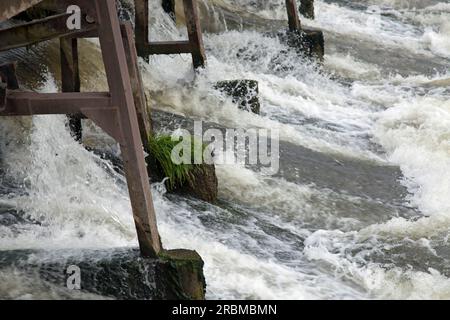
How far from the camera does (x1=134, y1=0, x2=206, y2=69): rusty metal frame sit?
819cm

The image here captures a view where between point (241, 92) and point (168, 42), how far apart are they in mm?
928

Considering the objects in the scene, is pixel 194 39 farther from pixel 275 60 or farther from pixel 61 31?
pixel 61 31

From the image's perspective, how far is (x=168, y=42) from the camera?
8.19m

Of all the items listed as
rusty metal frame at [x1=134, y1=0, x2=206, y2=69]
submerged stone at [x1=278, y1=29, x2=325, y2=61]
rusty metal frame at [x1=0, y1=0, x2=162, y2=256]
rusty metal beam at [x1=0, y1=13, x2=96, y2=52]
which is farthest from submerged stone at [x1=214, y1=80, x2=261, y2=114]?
rusty metal beam at [x1=0, y1=13, x2=96, y2=52]

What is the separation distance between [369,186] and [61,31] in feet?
13.1

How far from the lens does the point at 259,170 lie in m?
7.02

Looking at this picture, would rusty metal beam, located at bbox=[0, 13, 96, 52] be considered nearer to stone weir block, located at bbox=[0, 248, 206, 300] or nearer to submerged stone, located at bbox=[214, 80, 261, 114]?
stone weir block, located at bbox=[0, 248, 206, 300]

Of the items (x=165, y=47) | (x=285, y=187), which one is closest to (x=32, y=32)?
Answer: (x=285, y=187)

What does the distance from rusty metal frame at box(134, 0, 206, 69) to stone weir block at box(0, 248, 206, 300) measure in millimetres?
4166

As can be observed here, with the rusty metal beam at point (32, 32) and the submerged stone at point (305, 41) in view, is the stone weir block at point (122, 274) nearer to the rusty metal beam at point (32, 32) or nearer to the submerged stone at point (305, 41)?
the rusty metal beam at point (32, 32)

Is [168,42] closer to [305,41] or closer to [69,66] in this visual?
[69,66]

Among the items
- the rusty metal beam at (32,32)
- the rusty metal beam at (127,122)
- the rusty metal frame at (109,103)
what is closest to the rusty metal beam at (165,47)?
the rusty metal frame at (109,103)

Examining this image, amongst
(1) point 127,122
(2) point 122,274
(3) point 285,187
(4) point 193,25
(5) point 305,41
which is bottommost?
(3) point 285,187

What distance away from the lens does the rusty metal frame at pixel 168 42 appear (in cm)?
819
